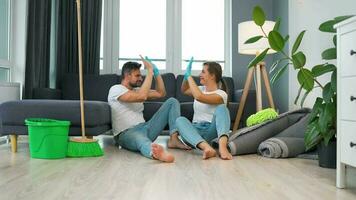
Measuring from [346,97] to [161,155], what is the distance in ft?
3.74

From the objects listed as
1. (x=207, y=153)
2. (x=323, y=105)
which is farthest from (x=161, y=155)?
(x=323, y=105)

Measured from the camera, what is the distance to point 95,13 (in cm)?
463

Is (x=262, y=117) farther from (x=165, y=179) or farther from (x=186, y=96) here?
(x=165, y=179)

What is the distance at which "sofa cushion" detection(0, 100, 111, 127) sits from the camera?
2.63 metres

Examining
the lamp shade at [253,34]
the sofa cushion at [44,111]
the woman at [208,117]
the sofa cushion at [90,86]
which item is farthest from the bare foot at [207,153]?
the sofa cushion at [90,86]

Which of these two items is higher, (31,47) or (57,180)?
(31,47)

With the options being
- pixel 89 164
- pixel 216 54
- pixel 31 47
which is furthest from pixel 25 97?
pixel 216 54

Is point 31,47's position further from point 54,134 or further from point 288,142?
point 288,142

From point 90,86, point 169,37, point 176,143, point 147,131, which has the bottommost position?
point 176,143

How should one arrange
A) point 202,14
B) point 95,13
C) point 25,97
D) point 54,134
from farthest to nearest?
point 202,14 < point 95,13 < point 25,97 < point 54,134

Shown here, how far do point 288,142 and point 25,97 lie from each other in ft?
8.46

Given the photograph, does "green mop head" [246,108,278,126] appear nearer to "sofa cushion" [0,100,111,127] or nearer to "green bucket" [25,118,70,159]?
"sofa cushion" [0,100,111,127]

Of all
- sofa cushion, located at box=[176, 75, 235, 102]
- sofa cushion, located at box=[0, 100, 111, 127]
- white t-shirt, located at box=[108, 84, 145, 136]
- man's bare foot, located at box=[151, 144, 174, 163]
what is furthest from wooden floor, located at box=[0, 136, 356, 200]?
sofa cushion, located at box=[176, 75, 235, 102]

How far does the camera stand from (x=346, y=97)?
1.62m
